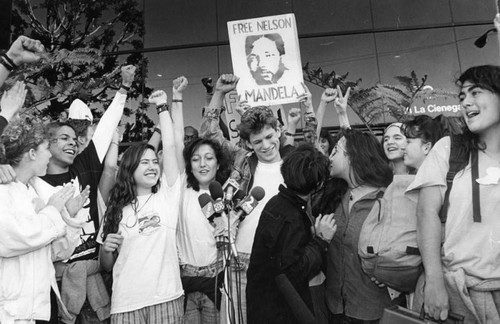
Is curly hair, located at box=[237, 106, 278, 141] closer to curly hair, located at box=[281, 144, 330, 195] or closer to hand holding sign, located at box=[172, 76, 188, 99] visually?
hand holding sign, located at box=[172, 76, 188, 99]

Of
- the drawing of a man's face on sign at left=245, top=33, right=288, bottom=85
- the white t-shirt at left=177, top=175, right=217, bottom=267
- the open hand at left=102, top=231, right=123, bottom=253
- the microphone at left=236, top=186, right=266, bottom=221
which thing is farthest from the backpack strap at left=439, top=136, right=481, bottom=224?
the drawing of a man's face on sign at left=245, top=33, right=288, bottom=85

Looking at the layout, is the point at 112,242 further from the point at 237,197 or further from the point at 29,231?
the point at 237,197

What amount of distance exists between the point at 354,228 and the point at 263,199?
71cm

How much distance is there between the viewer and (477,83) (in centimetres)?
207

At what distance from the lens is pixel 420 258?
2150 mm

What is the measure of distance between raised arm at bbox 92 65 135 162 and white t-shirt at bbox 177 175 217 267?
3.13ft

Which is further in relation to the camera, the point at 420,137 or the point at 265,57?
the point at 265,57

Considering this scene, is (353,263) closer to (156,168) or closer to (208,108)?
(156,168)

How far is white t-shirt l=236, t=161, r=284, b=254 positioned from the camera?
2.80 metres

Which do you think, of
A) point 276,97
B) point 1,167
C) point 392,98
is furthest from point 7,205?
point 392,98

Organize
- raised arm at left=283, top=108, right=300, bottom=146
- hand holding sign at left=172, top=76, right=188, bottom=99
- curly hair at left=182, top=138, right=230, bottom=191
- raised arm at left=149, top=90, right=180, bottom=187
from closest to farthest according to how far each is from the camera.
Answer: raised arm at left=149, top=90, right=180, bottom=187, curly hair at left=182, top=138, right=230, bottom=191, hand holding sign at left=172, top=76, right=188, bottom=99, raised arm at left=283, top=108, right=300, bottom=146

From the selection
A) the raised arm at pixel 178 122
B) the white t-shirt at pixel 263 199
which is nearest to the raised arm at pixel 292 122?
the white t-shirt at pixel 263 199

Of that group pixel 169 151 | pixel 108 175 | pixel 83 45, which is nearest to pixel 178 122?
pixel 169 151

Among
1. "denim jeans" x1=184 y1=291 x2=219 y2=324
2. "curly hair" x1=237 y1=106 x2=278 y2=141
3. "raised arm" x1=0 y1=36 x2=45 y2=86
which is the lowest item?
"denim jeans" x1=184 y1=291 x2=219 y2=324
